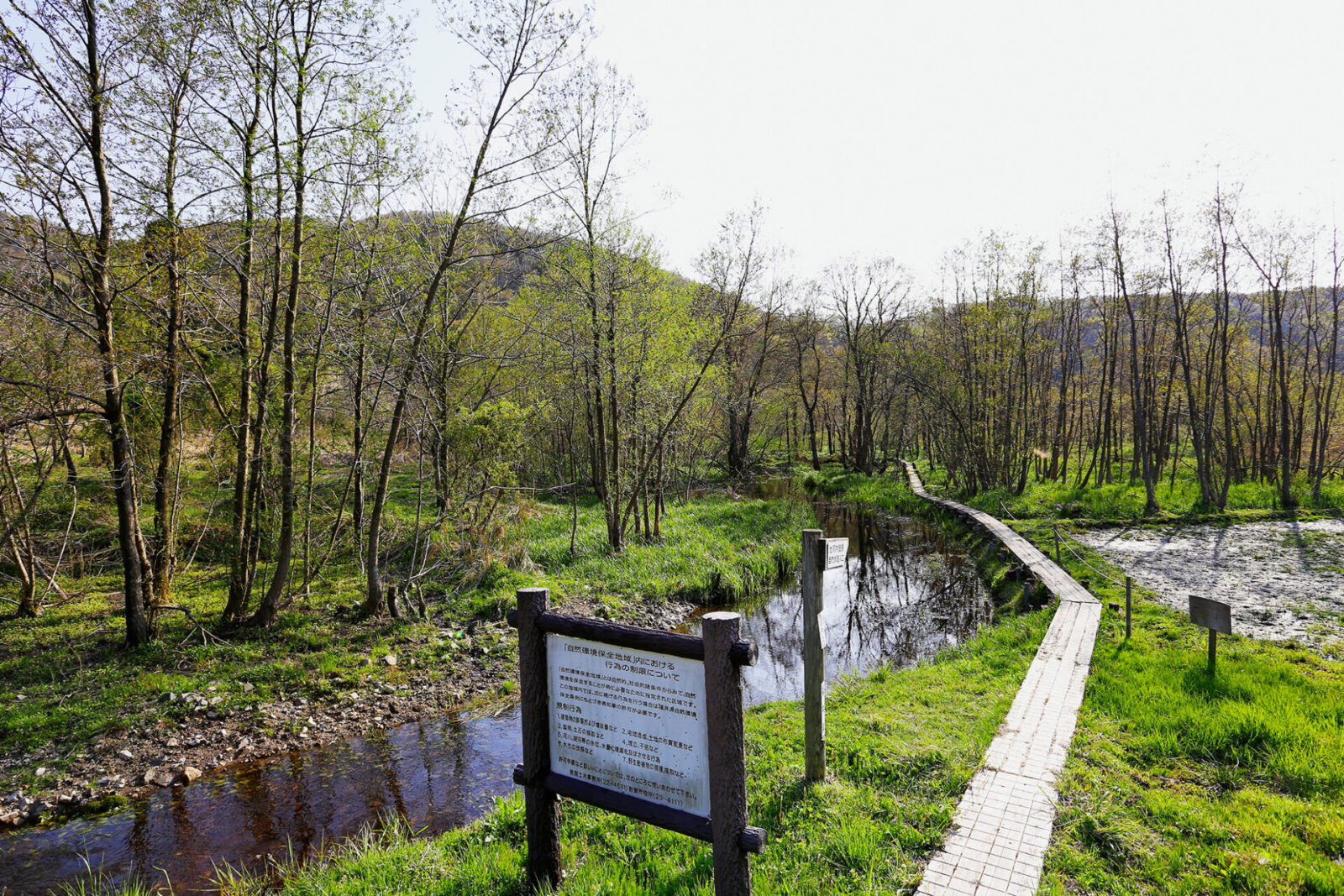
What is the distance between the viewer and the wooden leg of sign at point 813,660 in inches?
201

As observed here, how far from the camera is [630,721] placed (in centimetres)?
341

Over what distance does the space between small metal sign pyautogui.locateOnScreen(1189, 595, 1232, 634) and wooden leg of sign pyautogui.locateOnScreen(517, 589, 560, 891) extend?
21.8 feet

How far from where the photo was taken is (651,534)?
1670cm

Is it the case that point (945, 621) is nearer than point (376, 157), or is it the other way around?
point (376, 157)

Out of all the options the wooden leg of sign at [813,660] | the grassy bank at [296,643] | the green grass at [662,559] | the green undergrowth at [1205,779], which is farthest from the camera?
the green grass at [662,559]

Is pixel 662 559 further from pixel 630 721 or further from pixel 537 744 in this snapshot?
pixel 630 721

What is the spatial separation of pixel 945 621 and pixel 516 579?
800 cm

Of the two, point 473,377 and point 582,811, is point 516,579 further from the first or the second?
point 473,377

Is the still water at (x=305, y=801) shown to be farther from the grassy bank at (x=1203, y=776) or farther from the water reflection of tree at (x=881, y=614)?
the grassy bank at (x=1203, y=776)

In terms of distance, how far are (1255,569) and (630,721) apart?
553 inches

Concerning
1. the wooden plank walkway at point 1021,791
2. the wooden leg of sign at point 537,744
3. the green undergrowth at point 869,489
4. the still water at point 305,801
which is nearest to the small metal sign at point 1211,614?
the wooden plank walkway at point 1021,791

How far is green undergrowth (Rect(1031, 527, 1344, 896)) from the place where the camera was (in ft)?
12.5

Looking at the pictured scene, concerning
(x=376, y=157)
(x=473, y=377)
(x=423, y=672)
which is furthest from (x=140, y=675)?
(x=473, y=377)

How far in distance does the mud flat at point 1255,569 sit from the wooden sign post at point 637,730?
28.4 feet
